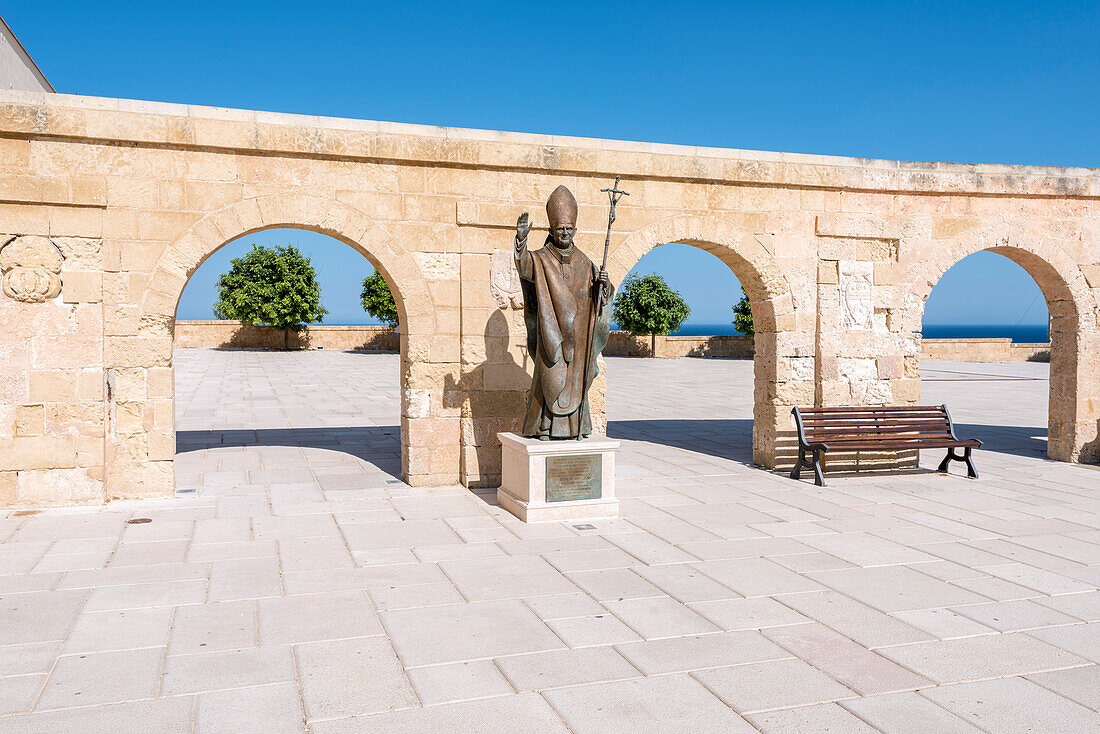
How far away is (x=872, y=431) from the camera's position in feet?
25.5

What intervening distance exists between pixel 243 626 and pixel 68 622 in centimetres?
85

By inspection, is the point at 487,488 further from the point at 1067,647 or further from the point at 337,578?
the point at 1067,647

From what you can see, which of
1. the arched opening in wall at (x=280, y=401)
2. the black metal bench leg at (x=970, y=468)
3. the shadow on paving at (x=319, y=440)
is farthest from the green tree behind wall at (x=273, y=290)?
the black metal bench leg at (x=970, y=468)

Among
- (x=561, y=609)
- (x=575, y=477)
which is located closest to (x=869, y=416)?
(x=575, y=477)

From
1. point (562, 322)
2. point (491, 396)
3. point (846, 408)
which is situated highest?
point (562, 322)

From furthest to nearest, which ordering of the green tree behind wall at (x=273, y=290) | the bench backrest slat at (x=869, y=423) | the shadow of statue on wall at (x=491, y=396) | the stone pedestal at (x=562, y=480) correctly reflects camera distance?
the green tree behind wall at (x=273, y=290), the bench backrest slat at (x=869, y=423), the shadow of statue on wall at (x=491, y=396), the stone pedestal at (x=562, y=480)

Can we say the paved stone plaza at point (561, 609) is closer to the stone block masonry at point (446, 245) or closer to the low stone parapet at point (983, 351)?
the stone block masonry at point (446, 245)

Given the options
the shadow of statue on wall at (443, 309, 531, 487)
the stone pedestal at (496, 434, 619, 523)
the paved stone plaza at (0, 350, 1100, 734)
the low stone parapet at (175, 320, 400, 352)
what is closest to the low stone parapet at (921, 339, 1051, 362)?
the low stone parapet at (175, 320, 400, 352)

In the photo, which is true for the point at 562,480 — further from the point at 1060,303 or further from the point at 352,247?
the point at 1060,303

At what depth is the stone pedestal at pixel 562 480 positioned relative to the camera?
5.91 meters

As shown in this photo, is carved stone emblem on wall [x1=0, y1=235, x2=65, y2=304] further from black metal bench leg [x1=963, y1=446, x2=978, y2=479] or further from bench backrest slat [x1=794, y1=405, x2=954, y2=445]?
black metal bench leg [x1=963, y1=446, x2=978, y2=479]

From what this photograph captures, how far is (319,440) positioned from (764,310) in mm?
5657

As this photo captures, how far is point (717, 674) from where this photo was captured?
10.8 ft

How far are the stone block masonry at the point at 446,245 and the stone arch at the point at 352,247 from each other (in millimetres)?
18
